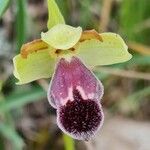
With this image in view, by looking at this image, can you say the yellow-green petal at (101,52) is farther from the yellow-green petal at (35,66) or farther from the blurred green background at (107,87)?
the blurred green background at (107,87)

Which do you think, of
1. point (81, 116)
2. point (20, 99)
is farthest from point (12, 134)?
point (81, 116)

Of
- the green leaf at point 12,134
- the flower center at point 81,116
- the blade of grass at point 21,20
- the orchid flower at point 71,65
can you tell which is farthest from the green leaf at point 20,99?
the flower center at point 81,116

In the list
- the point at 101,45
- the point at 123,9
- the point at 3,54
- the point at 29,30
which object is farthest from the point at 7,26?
the point at 101,45

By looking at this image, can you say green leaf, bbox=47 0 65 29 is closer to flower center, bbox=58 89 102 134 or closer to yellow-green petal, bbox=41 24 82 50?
yellow-green petal, bbox=41 24 82 50

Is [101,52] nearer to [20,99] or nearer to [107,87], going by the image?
[20,99]

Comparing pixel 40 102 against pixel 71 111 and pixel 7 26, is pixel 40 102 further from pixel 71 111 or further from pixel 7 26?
pixel 71 111

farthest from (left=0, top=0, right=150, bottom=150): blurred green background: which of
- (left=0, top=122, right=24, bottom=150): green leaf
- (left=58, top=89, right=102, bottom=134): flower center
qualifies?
(left=58, top=89, right=102, bottom=134): flower center
